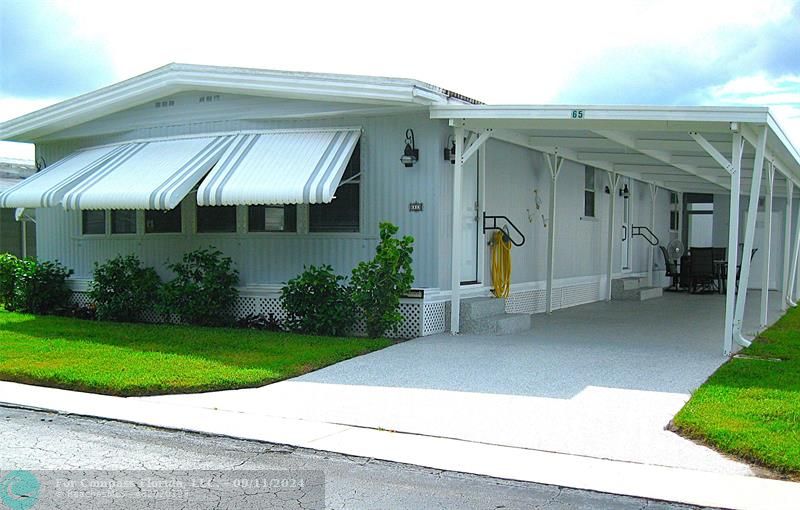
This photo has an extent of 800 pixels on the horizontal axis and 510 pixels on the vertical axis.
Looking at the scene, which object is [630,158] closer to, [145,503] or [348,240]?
[348,240]

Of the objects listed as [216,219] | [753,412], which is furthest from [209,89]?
[753,412]

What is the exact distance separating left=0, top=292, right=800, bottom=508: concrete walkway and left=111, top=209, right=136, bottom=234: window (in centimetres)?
591

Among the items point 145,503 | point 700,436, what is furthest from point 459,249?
point 145,503

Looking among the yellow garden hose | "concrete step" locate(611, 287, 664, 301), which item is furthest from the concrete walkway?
"concrete step" locate(611, 287, 664, 301)

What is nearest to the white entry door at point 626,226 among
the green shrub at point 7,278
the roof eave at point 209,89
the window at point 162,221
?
the roof eave at point 209,89

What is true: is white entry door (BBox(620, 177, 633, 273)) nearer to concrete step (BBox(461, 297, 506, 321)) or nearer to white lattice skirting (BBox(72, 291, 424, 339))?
concrete step (BBox(461, 297, 506, 321))

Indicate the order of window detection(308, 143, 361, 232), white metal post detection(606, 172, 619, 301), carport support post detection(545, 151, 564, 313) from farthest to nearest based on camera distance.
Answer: white metal post detection(606, 172, 619, 301) < carport support post detection(545, 151, 564, 313) < window detection(308, 143, 361, 232)

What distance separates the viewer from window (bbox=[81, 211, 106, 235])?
47.3ft

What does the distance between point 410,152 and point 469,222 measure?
1.55 m

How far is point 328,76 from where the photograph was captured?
1113 centimetres

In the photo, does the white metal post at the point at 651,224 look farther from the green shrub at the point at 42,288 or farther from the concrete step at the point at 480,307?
the green shrub at the point at 42,288

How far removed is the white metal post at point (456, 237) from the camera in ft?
35.7

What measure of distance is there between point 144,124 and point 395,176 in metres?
4.85

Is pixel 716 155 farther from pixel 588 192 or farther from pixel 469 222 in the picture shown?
pixel 588 192
